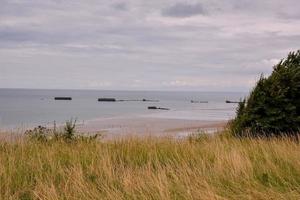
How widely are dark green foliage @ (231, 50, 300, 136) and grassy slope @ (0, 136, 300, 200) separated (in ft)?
19.5

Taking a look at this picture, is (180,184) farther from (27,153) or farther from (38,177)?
(27,153)

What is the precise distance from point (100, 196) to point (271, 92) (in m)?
11.0

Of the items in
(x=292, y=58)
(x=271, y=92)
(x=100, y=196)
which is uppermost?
(x=292, y=58)

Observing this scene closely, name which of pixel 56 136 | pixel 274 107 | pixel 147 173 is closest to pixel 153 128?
pixel 274 107

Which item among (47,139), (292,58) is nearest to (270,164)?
(47,139)

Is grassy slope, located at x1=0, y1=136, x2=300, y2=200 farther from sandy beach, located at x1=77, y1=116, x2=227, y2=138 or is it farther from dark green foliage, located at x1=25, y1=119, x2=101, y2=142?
sandy beach, located at x1=77, y1=116, x2=227, y2=138

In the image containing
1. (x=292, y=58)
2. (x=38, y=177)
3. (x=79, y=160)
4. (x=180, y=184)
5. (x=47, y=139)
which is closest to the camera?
(x=180, y=184)

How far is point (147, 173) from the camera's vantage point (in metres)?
7.23

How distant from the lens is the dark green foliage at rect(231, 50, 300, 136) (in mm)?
15914

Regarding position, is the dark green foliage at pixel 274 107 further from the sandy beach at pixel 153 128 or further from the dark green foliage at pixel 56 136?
the sandy beach at pixel 153 128

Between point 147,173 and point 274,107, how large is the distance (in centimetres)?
990

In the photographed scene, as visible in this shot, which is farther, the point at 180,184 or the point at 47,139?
the point at 47,139

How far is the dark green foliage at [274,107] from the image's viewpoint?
15914mm

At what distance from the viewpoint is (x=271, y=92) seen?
1612 centimetres
